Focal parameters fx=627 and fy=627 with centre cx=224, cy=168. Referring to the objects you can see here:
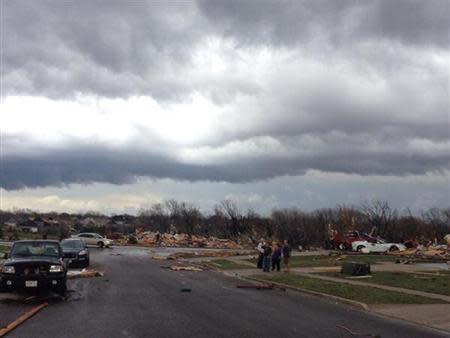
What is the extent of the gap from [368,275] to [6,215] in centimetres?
16141

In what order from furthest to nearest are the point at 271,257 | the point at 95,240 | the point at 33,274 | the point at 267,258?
the point at 95,240 → the point at 271,257 → the point at 267,258 → the point at 33,274

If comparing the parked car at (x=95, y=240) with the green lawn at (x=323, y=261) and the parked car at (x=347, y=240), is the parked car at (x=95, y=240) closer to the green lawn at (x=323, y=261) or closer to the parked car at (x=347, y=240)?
the parked car at (x=347, y=240)

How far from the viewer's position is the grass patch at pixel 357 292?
17.6 m

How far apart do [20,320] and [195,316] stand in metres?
3.68

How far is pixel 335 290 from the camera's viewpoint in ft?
66.0

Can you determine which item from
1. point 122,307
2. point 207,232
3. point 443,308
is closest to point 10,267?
point 122,307

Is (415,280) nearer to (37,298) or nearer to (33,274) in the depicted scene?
(37,298)

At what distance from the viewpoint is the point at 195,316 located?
13.8 meters

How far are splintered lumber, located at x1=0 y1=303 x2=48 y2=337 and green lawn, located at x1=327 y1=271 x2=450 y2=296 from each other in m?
12.1

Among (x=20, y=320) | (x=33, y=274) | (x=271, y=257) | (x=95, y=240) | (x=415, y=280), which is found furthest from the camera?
(x=95, y=240)

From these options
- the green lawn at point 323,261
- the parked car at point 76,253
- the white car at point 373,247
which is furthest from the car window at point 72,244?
the white car at point 373,247

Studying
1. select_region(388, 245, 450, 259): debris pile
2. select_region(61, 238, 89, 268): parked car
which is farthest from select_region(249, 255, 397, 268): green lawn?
select_region(61, 238, 89, 268): parked car

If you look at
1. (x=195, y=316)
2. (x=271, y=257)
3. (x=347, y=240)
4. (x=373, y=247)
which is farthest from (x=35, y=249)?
(x=347, y=240)

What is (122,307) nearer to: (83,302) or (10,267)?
(83,302)
